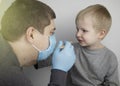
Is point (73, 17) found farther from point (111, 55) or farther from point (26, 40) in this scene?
point (26, 40)

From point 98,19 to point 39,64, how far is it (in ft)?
1.37

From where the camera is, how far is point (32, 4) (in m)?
1.01

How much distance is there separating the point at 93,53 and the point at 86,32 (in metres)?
0.14

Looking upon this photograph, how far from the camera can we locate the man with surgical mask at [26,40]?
920 millimetres

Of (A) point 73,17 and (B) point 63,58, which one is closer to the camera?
(B) point 63,58

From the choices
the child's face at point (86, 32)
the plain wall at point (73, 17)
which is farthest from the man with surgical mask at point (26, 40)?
the plain wall at point (73, 17)

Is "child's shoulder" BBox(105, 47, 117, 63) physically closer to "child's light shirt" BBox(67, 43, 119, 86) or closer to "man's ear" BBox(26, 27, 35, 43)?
"child's light shirt" BBox(67, 43, 119, 86)

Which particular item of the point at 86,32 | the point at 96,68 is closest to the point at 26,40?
the point at 86,32

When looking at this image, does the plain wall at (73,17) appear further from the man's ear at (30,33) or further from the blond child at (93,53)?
the man's ear at (30,33)

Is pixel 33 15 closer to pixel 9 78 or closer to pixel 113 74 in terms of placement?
pixel 9 78

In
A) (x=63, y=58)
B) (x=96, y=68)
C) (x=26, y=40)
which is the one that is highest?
(x=26, y=40)

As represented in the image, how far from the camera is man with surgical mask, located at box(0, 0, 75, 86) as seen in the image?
0.92 meters

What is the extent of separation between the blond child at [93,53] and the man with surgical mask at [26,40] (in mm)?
201

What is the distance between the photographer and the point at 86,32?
1.21m
